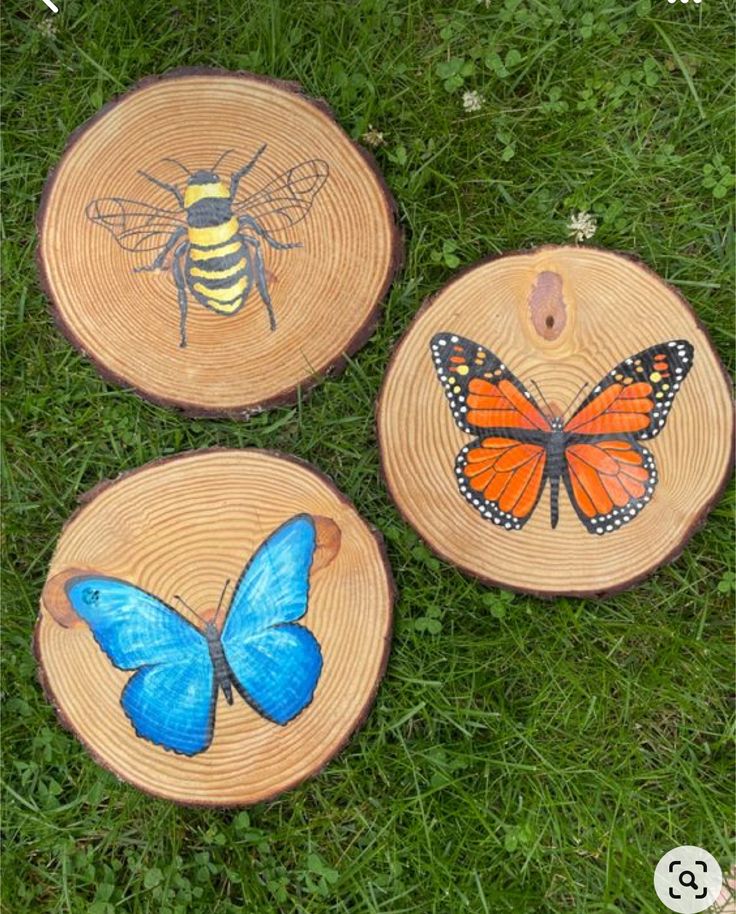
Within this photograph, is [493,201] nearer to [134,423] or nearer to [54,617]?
[134,423]

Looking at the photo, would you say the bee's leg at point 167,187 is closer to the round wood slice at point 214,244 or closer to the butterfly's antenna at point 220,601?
the round wood slice at point 214,244

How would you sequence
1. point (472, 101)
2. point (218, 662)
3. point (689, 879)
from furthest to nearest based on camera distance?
point (472, 101) → point (689, 879) → point (218, 662)

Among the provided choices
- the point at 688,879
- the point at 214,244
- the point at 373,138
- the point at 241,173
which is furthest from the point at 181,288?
the point at 688,879

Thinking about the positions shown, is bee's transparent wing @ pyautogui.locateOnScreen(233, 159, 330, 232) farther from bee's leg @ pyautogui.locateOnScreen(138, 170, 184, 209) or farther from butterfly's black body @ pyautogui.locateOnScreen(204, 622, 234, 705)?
butterfly's black body @ pyautogui.locateOnScreen(204, 622, 234, 705)

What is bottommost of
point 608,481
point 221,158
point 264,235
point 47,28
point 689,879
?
point 689,879

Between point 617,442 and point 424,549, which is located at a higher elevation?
point 617,442

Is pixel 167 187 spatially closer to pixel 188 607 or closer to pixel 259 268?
pixel 259 268

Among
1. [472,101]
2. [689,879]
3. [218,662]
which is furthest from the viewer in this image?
[472,101]
